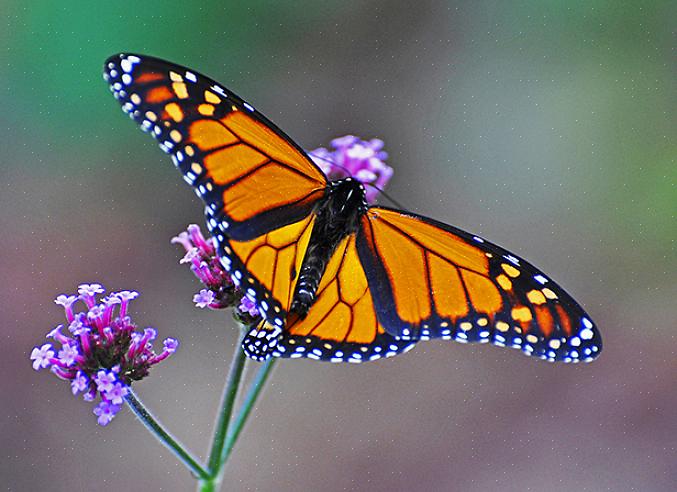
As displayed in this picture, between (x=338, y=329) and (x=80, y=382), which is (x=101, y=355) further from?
(x=338, y=329)

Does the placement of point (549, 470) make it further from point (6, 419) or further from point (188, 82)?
point (188, 82)

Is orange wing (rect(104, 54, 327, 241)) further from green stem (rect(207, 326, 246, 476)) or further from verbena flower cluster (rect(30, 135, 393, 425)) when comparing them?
green stem (rect(207, 326, 246, 476))

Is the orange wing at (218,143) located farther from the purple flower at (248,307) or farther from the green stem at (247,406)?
the green stem at (247,406)

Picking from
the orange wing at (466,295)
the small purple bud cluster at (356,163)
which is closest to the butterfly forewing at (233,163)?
the orange wing at (466,295)

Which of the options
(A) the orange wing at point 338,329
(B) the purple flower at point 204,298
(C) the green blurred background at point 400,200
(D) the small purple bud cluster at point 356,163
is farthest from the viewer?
(C) the green blurred background at point 400,200

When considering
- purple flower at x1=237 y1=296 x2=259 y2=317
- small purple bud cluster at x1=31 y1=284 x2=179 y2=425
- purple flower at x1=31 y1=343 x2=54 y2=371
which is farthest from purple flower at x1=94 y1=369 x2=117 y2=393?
purple flower at x1=237 y1=296 x2=259 y2=317

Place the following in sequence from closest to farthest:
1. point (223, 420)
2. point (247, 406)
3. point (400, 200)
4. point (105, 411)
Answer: point (105, 411)
point (223, 420)
point (247, 406)
point (400, 200)

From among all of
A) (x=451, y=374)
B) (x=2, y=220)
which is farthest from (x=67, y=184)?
(x=451, y=374)

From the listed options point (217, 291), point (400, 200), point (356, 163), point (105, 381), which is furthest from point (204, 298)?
point (400, 200)
